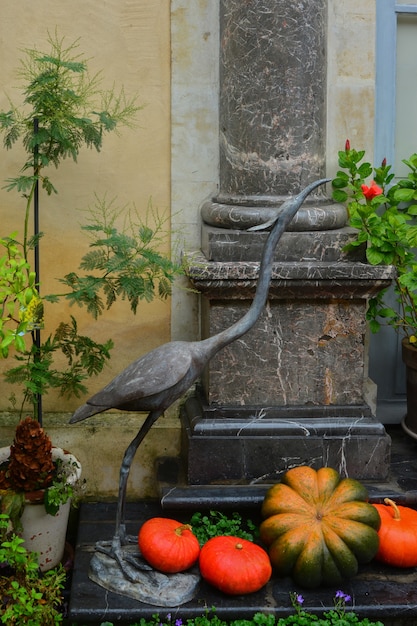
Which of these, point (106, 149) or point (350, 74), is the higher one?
point (350, 74)

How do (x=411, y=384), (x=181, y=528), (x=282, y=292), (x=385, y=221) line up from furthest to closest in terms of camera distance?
(x=411, y=384)
(x=385, y=221)
(x=282, y=292)
(x=181, y=528)

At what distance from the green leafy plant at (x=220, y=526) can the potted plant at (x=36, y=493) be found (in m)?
0.59

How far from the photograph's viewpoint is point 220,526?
4.29m

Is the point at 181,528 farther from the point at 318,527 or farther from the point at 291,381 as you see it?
the point at 291,381

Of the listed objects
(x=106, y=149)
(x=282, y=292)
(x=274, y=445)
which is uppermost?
(x=106, y=149)

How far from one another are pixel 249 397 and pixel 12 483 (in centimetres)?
119

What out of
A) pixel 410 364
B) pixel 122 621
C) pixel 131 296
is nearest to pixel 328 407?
pixel 410 364

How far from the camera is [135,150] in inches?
190

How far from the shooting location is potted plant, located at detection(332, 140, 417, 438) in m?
4.57

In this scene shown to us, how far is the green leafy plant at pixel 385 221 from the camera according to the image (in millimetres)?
4570

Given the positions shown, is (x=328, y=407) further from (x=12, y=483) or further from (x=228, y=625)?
(x=12, y=483)

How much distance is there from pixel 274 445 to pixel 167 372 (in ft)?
2.97

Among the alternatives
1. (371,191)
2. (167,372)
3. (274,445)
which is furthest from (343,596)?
(371,191)

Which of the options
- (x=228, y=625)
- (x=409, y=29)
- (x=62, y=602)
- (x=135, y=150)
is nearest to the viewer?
(x=228, y=625)
